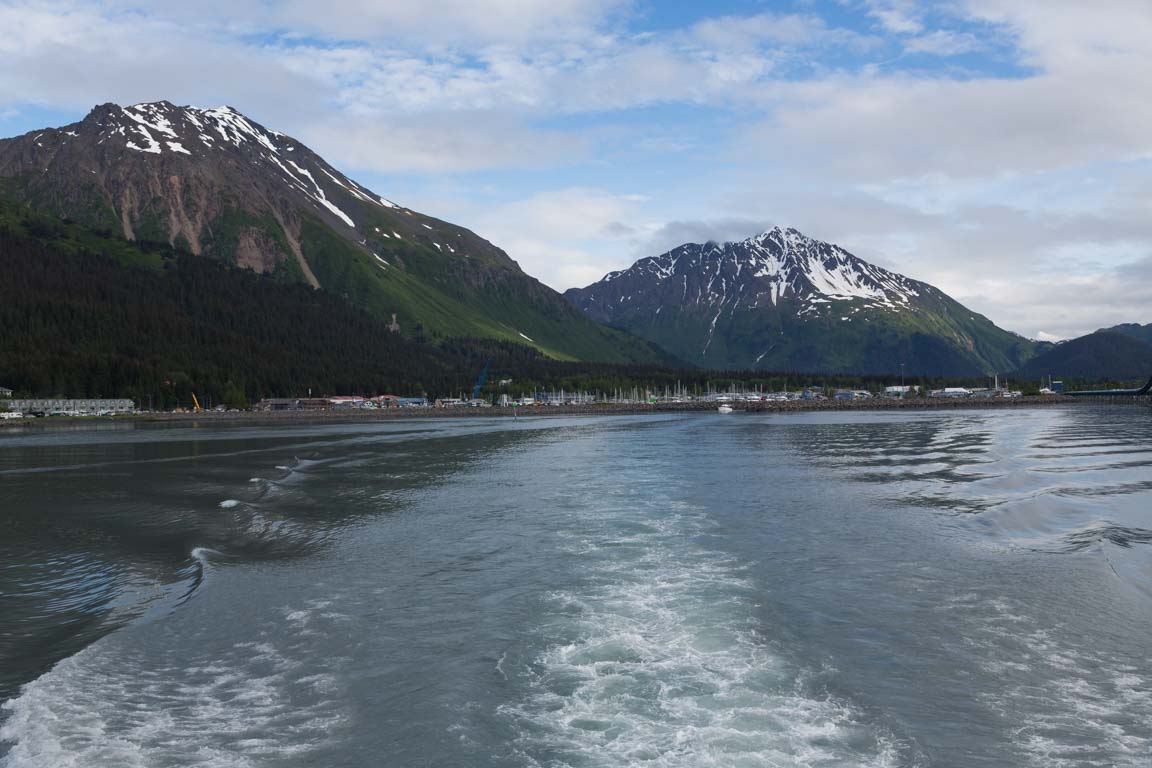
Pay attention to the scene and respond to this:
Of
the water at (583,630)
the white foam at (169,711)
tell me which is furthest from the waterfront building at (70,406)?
the white foam at (169,711)

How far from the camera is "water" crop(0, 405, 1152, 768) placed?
41.2 feet

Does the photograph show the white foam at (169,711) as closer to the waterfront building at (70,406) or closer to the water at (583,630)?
the water at (583,630)

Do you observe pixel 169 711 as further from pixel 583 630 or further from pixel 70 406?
pixel 70 406

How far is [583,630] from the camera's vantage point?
18141 mm

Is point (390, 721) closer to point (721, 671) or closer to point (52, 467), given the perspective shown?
point (721, 671)

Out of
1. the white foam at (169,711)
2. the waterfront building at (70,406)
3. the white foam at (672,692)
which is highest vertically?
the waterfront building at (70,406)

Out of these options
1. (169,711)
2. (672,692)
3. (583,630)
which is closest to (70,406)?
(169,711)

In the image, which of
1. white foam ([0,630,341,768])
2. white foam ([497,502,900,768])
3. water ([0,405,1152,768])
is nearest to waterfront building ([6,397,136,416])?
water ([0,405,1152,768])

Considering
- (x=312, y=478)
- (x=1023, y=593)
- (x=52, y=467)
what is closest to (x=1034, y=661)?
(x=1023, y=593)

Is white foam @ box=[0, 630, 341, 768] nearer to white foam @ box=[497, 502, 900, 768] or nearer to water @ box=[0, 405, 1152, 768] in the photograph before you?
water @ box=[0, 405, 1152, 768]

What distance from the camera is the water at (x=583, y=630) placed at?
12.5m

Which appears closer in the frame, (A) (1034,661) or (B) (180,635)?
(A) (1034,661)

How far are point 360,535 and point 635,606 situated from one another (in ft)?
49.2

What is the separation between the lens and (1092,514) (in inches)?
1335
